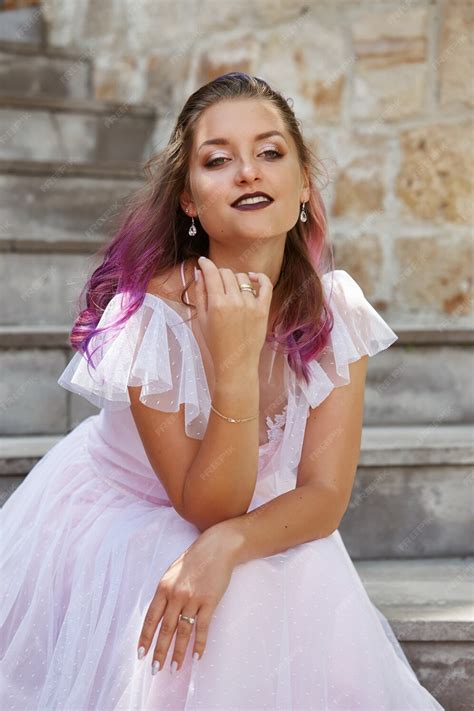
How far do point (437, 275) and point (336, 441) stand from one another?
1.32 metres

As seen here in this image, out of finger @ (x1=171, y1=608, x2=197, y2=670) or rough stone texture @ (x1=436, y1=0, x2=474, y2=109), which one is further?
rough stone texture @ (x1=436, y1=0, x2=474, y2=109)

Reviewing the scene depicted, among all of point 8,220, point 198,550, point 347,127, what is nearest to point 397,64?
point 347,127

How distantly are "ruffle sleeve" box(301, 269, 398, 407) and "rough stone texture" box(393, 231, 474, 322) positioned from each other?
103cm

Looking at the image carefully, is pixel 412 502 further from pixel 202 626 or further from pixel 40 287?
pixel 40 287

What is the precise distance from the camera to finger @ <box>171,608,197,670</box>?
126 cm

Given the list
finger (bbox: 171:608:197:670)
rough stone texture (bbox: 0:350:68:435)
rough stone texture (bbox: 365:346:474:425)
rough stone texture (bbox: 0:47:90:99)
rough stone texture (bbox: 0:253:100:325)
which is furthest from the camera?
rough stone texture (bbox: 0:47:90:99)

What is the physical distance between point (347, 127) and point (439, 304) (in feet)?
2.20

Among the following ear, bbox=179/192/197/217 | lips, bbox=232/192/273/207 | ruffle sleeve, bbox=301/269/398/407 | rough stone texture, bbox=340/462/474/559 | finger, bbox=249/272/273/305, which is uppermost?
lips, bbox=232/192/273/207

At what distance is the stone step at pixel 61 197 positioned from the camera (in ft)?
10.1

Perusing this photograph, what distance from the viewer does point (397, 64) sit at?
2840 millimetres

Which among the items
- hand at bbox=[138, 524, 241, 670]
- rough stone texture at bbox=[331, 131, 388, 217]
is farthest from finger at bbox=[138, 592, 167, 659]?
rough stone texture at bbox=[331, 131, 388, 217]

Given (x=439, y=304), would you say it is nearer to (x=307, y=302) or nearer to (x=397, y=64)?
(x=397, y=64)

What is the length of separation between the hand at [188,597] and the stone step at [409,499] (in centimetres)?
72

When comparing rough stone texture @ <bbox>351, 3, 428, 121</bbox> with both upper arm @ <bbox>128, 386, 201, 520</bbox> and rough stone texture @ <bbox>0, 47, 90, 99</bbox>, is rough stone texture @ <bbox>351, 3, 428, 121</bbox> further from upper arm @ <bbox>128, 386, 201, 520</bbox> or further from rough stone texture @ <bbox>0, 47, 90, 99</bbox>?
upper arm @ <bbox>128, 386, 201, 520</bbox>
